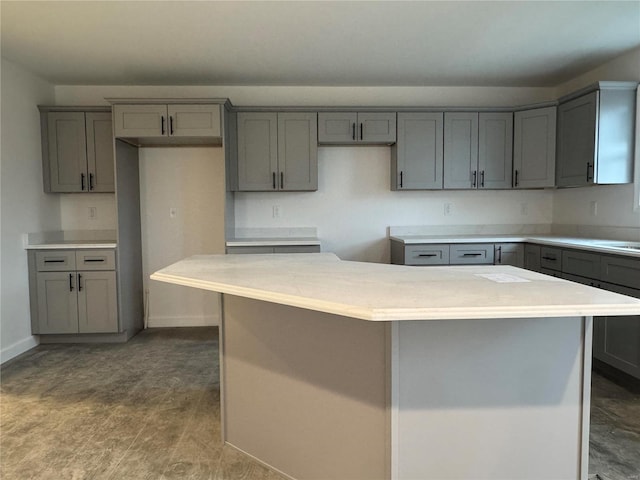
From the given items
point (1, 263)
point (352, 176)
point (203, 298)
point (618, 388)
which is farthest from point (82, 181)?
point (618, 388)

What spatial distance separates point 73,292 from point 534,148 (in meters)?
4.45

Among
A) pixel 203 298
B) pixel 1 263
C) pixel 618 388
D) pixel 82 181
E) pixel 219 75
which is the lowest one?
pixel 618 388

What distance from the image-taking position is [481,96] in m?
4.35

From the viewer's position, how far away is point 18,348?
353cm

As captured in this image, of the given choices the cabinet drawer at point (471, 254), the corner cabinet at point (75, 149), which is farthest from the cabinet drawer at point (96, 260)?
the cabinet drawer at point (471, 254)

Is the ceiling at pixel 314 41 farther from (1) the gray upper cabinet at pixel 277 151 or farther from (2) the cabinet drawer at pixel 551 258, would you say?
(2) the cabinet drawer at pixel 551 258

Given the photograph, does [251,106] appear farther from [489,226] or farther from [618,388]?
[618,388]

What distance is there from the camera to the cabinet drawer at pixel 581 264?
2.95 metres

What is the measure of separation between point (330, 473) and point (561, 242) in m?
2.67

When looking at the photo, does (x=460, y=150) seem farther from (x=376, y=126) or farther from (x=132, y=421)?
(x=132, y=421)

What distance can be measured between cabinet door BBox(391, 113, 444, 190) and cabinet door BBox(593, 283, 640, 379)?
1747 millimetres

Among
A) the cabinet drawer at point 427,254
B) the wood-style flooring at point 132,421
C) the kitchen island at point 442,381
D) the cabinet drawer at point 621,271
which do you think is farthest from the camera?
the cabinet drawer at point 427,254

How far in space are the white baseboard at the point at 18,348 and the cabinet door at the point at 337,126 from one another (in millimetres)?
3182

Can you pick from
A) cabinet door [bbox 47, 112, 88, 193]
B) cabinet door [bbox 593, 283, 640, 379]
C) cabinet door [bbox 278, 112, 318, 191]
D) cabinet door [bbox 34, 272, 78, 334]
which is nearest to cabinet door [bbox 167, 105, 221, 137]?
cabinet door [bbox 278, 112, 318, 191]
